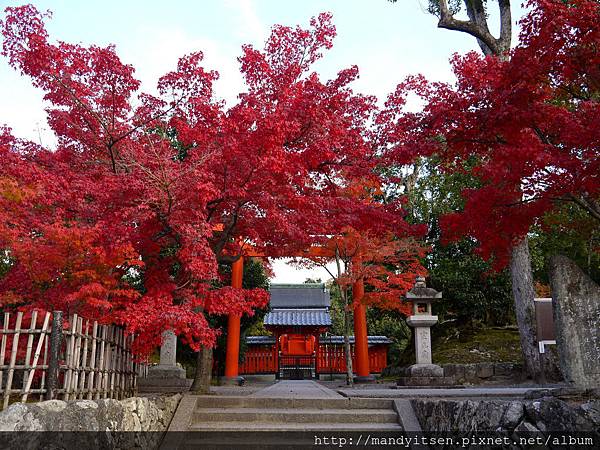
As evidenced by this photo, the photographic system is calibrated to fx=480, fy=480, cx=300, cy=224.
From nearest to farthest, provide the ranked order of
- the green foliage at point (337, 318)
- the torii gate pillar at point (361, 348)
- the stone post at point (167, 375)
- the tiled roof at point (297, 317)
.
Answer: the stone post at point (167, 375) → the torii gate pillar at point (361, 348) → the tiled roof at point (297, 317) → the green foliage at point (337, 318)

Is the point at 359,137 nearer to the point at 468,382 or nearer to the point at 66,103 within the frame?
the point at 66,103

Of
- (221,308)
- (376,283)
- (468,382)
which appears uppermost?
(376,283)

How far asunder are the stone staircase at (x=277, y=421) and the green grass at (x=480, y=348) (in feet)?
31.5

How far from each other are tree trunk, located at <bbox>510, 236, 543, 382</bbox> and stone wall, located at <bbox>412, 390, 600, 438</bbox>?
778cm

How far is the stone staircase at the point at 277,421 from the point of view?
20.7ft

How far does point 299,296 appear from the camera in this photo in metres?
28.4

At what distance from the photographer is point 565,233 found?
51.6ft

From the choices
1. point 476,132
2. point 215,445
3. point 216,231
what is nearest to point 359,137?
point 476,132

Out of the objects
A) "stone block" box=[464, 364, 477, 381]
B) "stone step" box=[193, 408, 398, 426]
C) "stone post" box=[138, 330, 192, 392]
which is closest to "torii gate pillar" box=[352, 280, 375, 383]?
"stone block" box=[464, 364, 477, 381]

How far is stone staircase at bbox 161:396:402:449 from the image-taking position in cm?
630

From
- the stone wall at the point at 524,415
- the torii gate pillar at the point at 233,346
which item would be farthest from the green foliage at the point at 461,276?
the stone wall at the point at 524,415

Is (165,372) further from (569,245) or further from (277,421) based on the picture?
(569,245)

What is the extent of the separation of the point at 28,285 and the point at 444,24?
39.5ft

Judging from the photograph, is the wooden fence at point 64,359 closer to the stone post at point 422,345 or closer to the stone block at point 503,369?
the stone post at point 422,345
